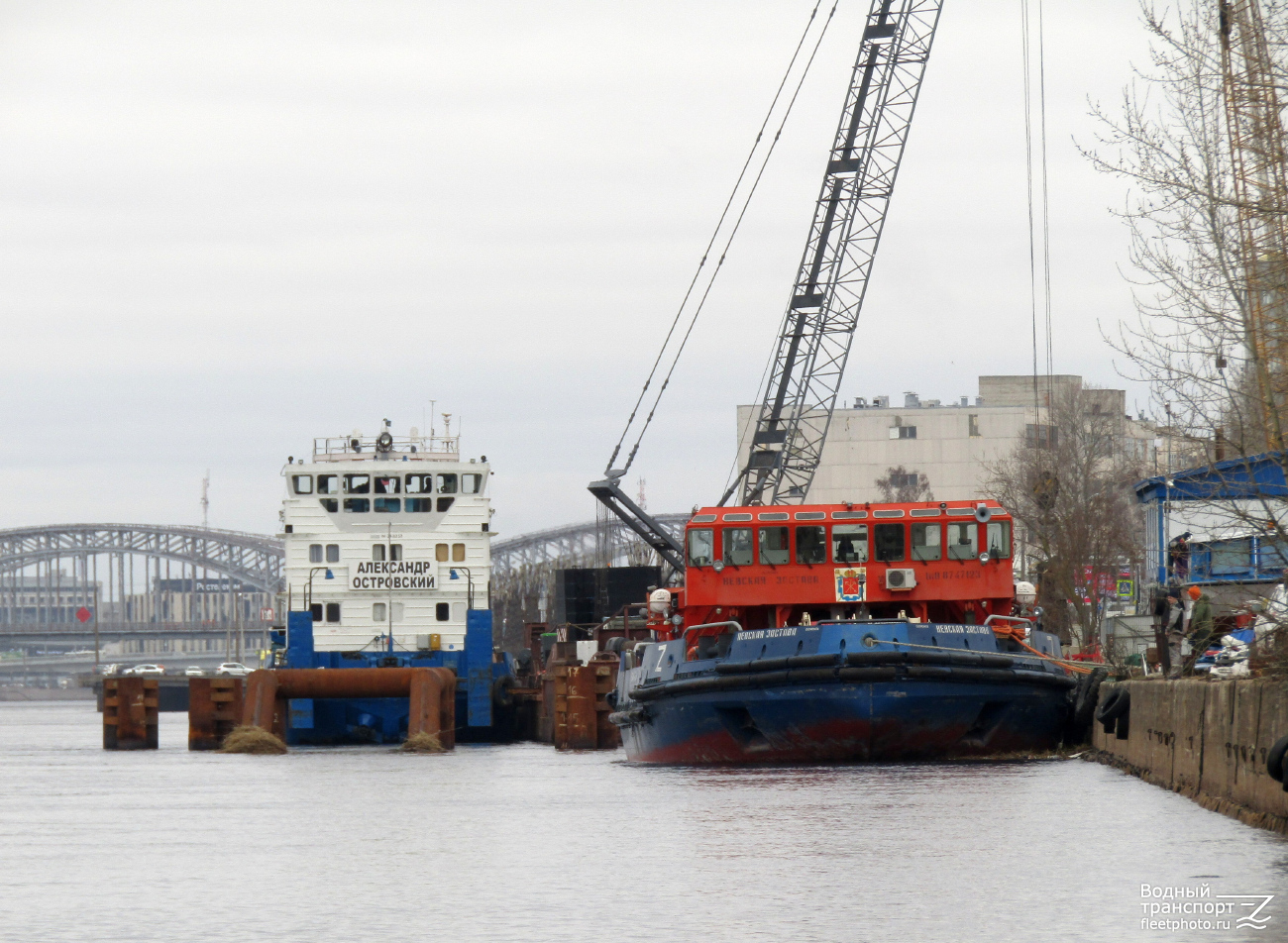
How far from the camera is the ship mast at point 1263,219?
1884cm

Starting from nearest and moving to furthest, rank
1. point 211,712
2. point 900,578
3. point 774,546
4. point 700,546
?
1. point 900,578
2. point 774,546
3. point 700,546
4. point 211,712

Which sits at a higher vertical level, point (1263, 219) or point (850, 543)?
point (1263, 219)

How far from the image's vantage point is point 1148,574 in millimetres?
64188

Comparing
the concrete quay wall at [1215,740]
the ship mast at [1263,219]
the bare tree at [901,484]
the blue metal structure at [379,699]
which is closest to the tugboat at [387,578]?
the blue metal structure at [379,699]

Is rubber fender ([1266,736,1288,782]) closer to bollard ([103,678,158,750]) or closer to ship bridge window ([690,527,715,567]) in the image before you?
ship bridge window ([690,527,715,567])

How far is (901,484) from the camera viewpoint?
128625 mm

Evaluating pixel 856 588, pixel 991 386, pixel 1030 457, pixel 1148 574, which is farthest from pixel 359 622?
pixel 991 386

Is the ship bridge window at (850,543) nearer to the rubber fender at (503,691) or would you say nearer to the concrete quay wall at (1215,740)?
the concrete quay wall at (1215,740)

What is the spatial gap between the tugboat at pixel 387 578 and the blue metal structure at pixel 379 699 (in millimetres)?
26

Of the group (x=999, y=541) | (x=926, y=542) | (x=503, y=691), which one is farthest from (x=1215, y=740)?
(x=503, y=691)

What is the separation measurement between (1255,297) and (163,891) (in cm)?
1196

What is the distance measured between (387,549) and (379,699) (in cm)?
398

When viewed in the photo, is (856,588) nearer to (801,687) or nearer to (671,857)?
(801,687)

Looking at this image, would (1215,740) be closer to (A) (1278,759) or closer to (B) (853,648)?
(A) (1278,759)
